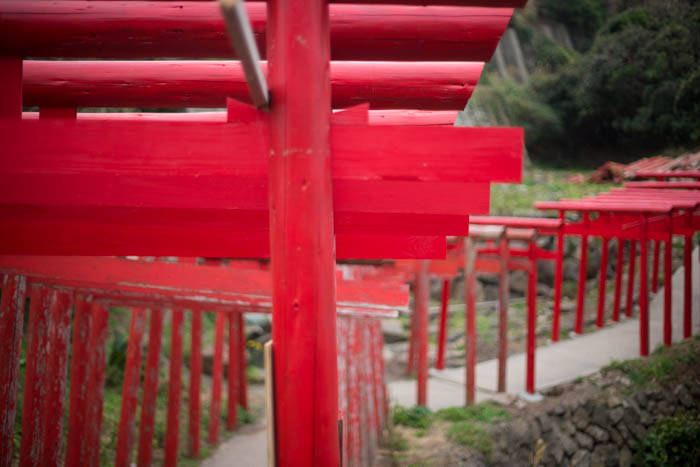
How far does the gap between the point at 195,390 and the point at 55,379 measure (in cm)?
295

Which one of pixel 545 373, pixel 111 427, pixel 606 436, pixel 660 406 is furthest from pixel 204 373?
pixel 660 406

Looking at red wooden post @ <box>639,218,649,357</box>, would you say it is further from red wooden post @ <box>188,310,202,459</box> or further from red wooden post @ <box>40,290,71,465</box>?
red wooden post @ <box>40,290,71,465</box>

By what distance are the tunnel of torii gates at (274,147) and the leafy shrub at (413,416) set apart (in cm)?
538

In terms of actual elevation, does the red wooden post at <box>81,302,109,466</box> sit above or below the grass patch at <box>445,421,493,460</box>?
above

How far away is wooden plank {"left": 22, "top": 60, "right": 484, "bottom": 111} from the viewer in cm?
240

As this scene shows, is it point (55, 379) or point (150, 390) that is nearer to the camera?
point (55, 379)

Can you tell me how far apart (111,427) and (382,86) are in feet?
20.9

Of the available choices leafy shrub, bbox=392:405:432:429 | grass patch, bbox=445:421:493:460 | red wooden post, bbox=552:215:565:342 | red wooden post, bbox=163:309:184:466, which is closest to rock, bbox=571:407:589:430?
grass patch, bbox=445:421:493:460

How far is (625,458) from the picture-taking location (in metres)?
6.78

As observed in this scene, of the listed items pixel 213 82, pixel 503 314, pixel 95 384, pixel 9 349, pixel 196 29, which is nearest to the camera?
pixel 196 29

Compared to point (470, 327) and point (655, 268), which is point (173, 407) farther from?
point (655, 268)

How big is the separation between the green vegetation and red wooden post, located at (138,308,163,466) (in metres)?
6.14

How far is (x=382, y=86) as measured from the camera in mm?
2396

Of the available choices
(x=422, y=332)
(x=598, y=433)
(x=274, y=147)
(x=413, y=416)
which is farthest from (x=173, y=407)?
(x=598, y=433)
